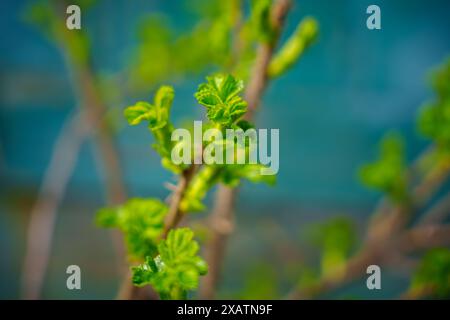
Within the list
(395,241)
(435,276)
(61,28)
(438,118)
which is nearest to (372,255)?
(395,241)

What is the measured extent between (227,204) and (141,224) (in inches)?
12.5

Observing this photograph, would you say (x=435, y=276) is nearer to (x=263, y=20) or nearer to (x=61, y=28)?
(x=263, y=20)

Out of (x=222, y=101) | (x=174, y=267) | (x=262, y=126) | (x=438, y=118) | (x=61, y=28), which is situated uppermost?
(x=262, y=126)

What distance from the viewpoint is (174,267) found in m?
0.41

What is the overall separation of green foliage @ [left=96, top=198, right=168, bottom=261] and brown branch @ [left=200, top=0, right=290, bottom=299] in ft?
0.66

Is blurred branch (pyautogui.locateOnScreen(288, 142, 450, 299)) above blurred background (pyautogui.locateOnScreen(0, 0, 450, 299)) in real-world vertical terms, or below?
below

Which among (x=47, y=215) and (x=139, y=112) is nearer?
(x=139, y=112)

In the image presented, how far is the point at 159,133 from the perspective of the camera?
1.41 ft

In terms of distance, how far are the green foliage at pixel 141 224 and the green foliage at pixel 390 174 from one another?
518mm

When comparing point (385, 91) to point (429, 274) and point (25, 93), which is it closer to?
point (429, 274)

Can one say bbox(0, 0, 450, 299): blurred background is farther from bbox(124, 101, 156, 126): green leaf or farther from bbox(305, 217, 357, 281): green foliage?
bbox(124, 101, 156, 126): green leaf

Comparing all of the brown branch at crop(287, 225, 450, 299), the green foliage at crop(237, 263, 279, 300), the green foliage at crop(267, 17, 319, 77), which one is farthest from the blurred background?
Answer: the green foliage at crop(267, 17, 319, 77)

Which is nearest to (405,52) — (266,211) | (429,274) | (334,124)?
(334,124)

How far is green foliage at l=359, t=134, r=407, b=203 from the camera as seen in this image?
0.87 metres
